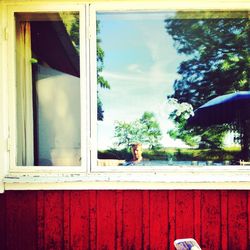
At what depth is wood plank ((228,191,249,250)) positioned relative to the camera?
3.25 meters

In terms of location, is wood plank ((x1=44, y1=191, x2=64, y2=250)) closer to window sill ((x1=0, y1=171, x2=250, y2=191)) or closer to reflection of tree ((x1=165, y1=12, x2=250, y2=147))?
window sill ((x1=0, y1=171, x2=250, y2=191))

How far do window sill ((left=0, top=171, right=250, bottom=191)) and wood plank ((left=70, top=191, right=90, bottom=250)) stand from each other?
0.10 metres

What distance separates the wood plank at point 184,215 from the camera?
3256mm

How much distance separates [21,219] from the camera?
3.29 m

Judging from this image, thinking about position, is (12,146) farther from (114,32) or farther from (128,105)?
(114,32)

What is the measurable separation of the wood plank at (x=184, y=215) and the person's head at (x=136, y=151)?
1.63 feet

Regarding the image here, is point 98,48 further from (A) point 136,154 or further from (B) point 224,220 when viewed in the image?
(B) point 224,220

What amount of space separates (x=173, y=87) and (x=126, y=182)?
1089mm

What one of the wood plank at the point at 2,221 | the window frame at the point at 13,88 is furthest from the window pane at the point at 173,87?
the wood plank at the point at 2,221

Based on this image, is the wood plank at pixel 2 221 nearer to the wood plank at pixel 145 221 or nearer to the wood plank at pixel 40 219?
the wood plank at pixel 40 219

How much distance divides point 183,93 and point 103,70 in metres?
0.80

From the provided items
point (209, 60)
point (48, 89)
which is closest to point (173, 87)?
point (209, 60)

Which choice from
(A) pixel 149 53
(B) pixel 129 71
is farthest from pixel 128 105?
(A) pixel 149 53

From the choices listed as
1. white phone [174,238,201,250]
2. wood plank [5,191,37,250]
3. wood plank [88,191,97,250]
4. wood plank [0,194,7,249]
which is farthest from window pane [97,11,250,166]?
white phone [174,238,201,250]
